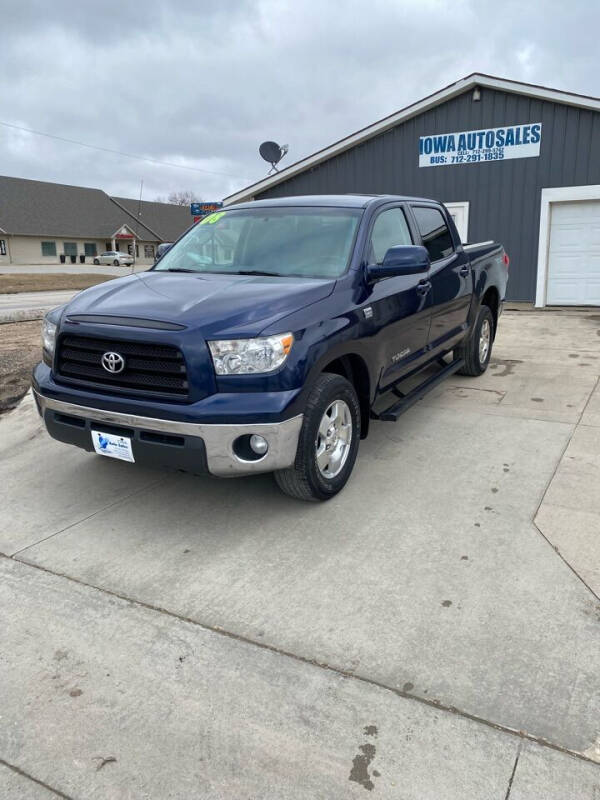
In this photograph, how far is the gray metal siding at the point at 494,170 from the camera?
12.0m

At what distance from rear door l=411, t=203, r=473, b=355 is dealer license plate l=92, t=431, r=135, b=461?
2814mm

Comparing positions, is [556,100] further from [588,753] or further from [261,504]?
[588,753]

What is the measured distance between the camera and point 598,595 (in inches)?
111

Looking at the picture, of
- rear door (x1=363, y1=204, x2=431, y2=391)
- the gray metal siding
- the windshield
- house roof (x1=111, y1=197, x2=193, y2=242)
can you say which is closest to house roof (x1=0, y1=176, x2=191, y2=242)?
house roof (x1=111, y1=197, x2=193, y2=242)

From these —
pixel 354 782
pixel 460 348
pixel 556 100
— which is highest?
pixel 556 100

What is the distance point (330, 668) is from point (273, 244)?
2.91 meters

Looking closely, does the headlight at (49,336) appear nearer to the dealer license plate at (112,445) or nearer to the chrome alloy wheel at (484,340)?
the dealer license plate at (112,445)

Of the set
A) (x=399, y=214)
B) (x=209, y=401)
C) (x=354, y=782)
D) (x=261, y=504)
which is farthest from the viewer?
(x=399, y=214)

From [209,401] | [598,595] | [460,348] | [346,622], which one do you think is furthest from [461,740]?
[460,348]

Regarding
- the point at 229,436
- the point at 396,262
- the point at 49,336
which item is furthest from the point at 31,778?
the point at 396,262

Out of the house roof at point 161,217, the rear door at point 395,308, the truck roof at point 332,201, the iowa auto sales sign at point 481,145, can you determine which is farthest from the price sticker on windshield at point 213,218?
the house roof at point 161,217

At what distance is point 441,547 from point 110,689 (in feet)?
5.88

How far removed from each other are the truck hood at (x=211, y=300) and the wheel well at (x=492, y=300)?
372cm

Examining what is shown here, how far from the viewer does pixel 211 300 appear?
3.44 metres
